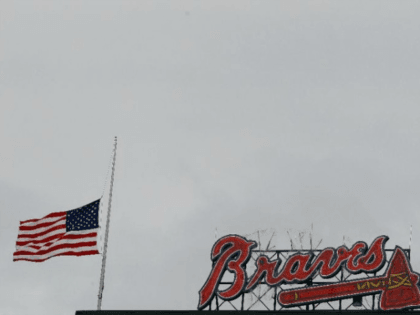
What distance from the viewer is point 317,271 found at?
4884 cm

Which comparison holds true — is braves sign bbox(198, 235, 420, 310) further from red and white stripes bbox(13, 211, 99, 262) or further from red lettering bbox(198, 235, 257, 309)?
red and white stripes bbox(13, 211, 99, 262)

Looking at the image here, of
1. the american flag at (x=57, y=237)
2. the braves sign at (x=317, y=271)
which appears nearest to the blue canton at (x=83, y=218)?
the american flag at (x=57, y=237)

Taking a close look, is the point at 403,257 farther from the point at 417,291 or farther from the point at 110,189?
the point at 110,189

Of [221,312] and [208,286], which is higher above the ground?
[208,286]

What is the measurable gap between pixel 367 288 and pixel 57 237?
18396 mm

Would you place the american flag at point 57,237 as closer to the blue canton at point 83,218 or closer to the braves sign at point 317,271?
the blue canton at point 83,218

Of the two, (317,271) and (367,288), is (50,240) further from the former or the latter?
(367,288)

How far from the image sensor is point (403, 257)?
48.2m

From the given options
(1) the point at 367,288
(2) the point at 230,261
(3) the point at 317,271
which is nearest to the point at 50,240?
(2) the point at 230,261

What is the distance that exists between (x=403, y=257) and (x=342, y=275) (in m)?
3.81

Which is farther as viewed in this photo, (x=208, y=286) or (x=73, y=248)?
(x=208, y=286)

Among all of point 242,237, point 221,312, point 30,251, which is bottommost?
point 221,312

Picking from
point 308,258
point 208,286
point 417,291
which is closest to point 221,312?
point 208,286

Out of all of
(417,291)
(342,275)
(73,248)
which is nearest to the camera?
(73,248)
